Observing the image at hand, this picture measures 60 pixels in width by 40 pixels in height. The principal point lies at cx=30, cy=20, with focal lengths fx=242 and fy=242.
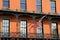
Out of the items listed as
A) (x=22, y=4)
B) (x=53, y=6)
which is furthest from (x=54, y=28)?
(x=22, y=4)

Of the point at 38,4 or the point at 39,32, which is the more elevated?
the point at 38,4

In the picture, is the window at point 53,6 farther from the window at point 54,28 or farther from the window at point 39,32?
the window at point 39,32

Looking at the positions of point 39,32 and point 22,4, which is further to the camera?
point 22,4

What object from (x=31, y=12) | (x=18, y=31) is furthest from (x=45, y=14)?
(x=18, y=31)

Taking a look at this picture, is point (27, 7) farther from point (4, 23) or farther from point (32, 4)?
point (4, 23)

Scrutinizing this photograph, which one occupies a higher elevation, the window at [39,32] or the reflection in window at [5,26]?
the reflection in window at [5,26]

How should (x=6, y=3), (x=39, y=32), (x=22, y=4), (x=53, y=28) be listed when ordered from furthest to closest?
(x=53, y=28)
(x=22, y=4)
(x=39, y=32)
(x=6, y=3)

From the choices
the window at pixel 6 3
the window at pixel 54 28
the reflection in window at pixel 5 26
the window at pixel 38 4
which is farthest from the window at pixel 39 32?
the window at pixel 6 3

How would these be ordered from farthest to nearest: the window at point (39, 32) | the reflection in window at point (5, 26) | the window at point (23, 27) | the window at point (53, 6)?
the window at point (53, 6) < the window at point (39, 32) < the window at point (23, 27) < the reflection in window at point (5, 26)

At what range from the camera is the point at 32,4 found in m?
38.4

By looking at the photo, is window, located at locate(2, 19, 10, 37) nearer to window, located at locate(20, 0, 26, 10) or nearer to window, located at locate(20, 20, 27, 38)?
window, located at locate(20, 20, 27, 38)

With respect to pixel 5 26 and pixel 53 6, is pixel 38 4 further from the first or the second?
pixel 5 26

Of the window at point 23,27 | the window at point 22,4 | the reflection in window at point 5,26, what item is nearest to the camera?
the reflection in window at point 5,26

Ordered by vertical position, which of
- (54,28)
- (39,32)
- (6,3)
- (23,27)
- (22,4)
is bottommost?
(39,32)
